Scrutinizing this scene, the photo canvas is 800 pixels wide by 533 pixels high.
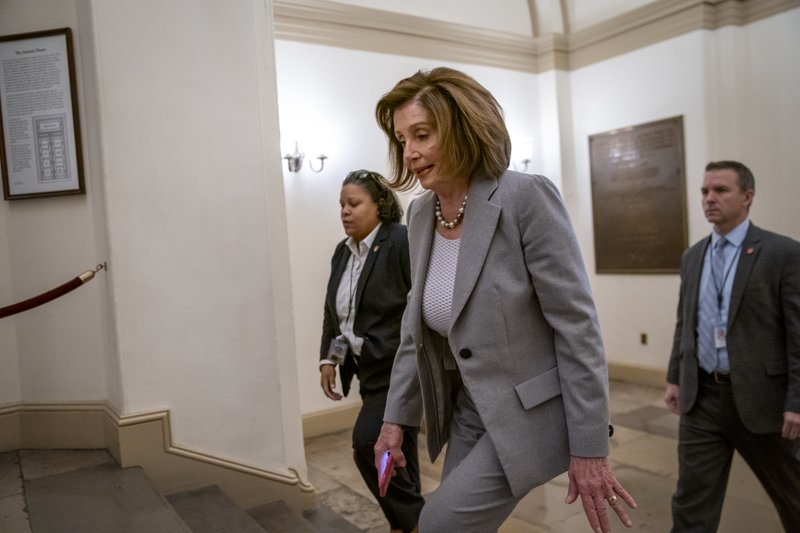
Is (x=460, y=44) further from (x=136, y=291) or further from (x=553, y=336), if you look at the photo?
(x=553, y=336)

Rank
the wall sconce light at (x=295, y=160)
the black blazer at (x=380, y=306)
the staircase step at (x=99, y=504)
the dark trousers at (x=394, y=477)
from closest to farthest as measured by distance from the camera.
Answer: the staircase step at (x=99, y=504) → the dark trousers at (x=394, y=477) → the black blazer at (x=380, y=306) → the wall sconce light at (x=295, y=160)

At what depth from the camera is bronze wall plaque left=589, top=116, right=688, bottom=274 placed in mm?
6379

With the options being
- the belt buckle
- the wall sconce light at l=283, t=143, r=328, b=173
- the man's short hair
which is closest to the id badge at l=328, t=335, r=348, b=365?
the belt buckle

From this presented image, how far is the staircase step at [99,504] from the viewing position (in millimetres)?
2369

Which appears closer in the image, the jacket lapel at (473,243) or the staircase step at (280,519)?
the jacket lapel at (473,243)

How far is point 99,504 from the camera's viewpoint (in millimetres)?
2553

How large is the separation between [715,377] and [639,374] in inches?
166

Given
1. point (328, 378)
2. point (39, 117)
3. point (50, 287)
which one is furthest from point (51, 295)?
point (328, 378)

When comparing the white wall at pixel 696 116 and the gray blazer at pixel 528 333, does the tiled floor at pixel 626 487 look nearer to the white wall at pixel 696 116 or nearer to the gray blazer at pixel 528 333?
the white wall at pixel 696 116

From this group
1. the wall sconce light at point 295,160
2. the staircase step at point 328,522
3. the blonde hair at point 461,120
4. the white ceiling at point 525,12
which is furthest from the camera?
the white ceiling at point 525,12

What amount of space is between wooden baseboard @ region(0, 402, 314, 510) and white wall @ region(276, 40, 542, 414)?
2.22 m

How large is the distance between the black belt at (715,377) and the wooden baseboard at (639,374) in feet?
12.7

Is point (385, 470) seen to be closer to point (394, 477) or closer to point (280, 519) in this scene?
point (394, 477)

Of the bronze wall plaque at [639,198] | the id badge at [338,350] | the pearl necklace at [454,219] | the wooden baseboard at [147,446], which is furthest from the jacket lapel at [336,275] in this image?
the bronze wall plaque at [639,198]
